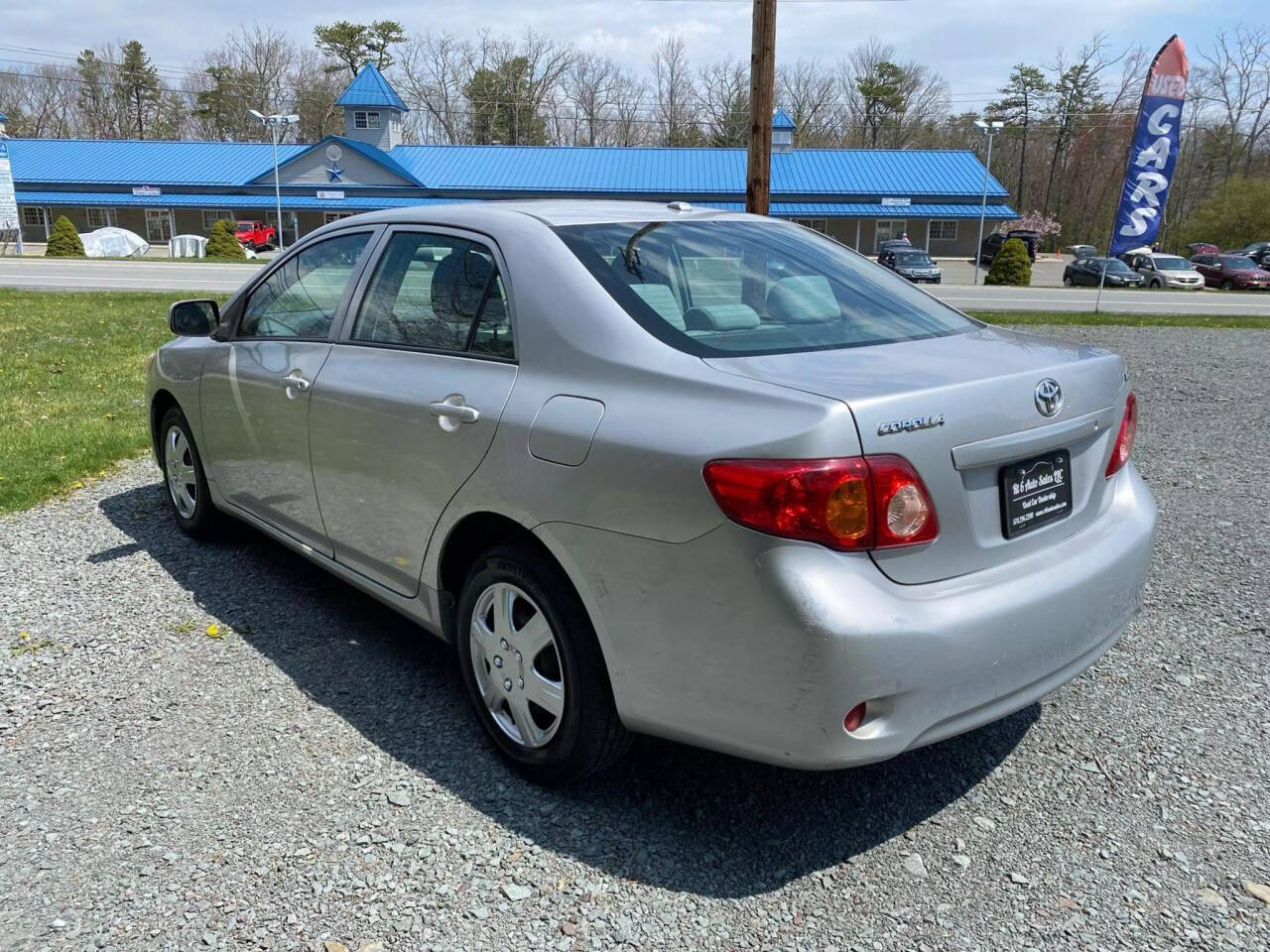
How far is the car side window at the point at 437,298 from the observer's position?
316 centimetres

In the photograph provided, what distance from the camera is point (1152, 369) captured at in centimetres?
1138

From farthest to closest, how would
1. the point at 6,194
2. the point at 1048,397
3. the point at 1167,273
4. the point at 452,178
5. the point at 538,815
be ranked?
1. the point at 452,178
2. the point at 1167,273
3. the point at 6,194
4. the point at 538,815
5. the point at 1048,397

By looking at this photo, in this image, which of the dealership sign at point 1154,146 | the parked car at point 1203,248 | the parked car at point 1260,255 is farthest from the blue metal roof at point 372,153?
the parked car at point 1203,248

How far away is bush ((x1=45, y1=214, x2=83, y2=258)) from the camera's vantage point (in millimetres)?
39219

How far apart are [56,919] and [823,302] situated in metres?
2.73

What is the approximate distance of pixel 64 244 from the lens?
39281mm

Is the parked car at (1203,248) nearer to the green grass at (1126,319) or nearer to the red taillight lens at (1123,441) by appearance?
the green grass at (1126,319)

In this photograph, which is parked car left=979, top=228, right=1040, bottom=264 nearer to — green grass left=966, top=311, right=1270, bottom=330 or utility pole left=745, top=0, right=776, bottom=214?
green grass left=966, top=311, right=1270, bottom=330

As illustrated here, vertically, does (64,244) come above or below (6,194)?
below

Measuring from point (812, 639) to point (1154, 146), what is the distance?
58.2 feet

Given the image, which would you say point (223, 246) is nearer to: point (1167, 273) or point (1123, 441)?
point (1167, 273)

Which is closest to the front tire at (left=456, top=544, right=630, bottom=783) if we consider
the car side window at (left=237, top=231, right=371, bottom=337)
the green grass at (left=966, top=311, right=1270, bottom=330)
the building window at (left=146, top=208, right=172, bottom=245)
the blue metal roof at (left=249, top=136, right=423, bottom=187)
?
the car side window at (left=237, top=231, right=371, bottom=337)

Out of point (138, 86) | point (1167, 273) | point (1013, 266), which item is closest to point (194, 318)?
point (1013, 266)

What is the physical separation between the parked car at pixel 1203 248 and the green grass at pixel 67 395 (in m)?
54.6
